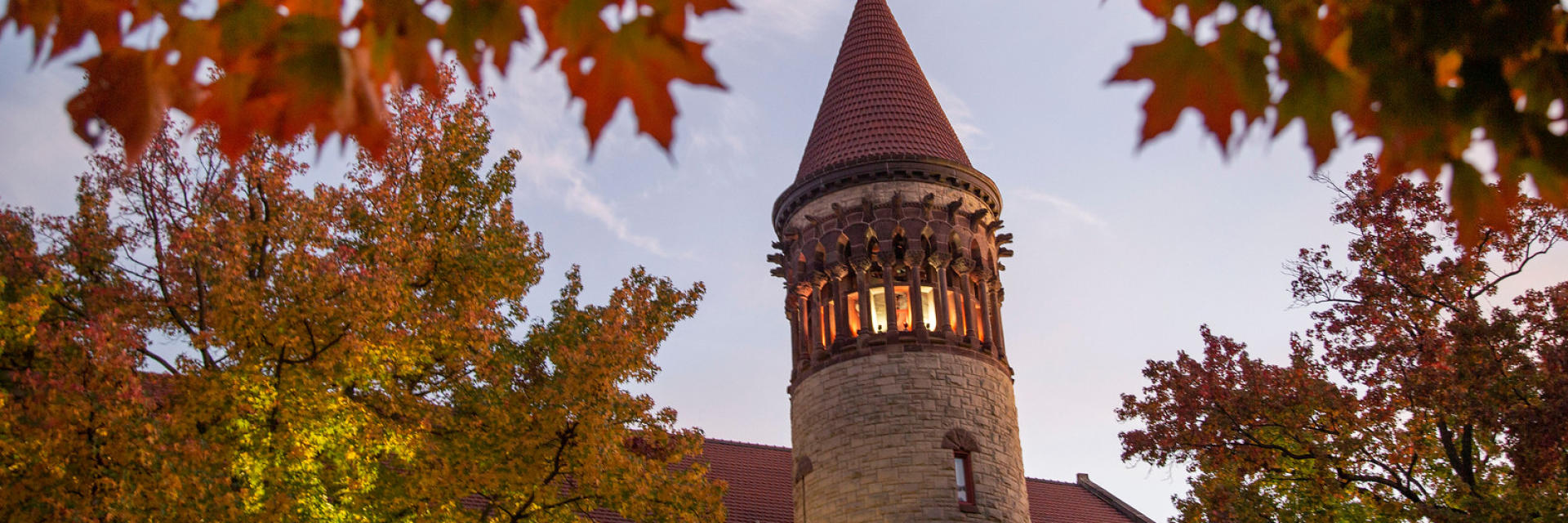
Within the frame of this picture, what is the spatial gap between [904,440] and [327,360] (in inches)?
465

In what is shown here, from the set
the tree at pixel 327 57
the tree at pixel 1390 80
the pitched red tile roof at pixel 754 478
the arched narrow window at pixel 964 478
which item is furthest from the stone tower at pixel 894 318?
the tree at pixel 327 57

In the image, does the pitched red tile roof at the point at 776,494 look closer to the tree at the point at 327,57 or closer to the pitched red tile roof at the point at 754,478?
the pitched red tile roof at the point at 754,478

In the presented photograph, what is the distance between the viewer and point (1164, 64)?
3.03m

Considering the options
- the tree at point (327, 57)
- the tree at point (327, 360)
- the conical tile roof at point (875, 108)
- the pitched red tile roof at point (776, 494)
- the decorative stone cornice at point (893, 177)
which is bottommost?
the tree at point (327, 57)

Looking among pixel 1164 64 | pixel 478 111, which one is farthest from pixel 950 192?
pixel 1164 64

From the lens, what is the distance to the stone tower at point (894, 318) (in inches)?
860

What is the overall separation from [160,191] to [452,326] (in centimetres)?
413

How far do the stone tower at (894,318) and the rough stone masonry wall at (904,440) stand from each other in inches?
1.1

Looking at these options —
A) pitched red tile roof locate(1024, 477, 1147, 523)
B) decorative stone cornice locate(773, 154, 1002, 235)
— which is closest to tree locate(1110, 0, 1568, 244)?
decorative stone cornice locate(773, 154, 1002, 235)

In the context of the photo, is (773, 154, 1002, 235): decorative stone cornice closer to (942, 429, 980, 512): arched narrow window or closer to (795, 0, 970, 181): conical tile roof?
(795, 0, 970, 181): conical tile roof

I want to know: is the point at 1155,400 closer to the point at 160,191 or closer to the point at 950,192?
the point at 950,192

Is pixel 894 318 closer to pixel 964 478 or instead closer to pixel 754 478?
pixel 964 478

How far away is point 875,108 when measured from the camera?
2692 centimetres

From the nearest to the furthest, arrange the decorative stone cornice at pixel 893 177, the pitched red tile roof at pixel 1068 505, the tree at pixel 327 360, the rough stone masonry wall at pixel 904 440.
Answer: the tree at pixel 327 360, the rough stone masonry wall at pixel 904 440, the decorative stone cornice at pixel 893 177, the pitched red tile roof at pixel 1068 505
